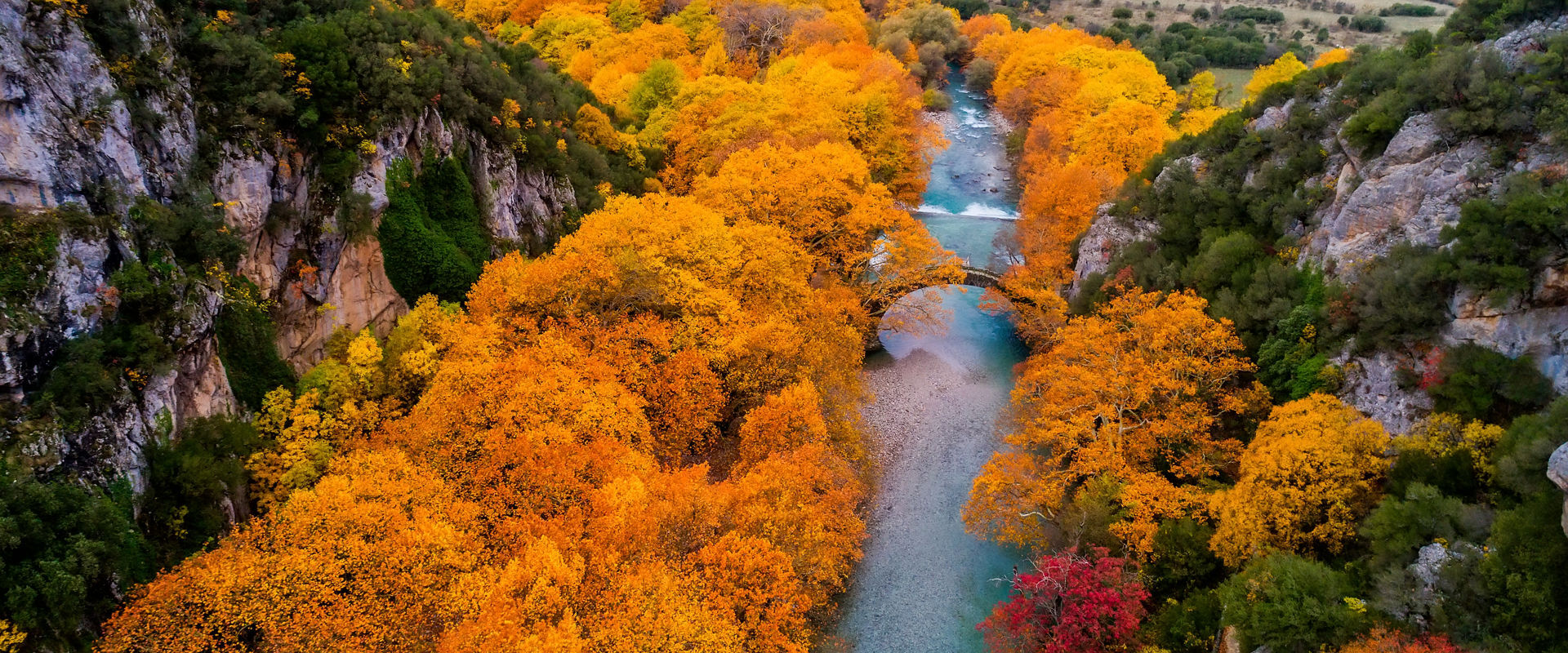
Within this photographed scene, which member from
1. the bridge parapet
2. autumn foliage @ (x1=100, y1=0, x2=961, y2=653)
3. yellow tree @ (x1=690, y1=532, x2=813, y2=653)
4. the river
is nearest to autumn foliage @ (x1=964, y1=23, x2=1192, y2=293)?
the bridge parapet

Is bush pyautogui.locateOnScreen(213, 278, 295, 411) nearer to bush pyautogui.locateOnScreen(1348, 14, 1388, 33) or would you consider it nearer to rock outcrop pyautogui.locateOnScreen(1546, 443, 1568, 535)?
rock outcrop pyautogui.locateOnScreen(1546, 443, 1568, 535)

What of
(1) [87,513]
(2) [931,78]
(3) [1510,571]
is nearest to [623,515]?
(1) [87,513]

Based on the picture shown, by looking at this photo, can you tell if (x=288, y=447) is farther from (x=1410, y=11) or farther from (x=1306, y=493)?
(x=1410, y=11)

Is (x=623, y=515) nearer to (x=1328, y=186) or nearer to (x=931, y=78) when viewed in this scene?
(x=1328, y=186)

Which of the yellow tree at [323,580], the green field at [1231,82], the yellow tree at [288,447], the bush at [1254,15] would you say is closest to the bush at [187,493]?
the yellow tree at [288,447]

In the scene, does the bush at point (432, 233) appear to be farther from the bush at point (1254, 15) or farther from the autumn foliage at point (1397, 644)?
the bush at point (1254, 15)

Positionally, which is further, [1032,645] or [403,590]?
[1032,645]

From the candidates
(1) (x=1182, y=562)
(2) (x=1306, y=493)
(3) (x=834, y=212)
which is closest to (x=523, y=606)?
(1) (x=1182, y=562)
